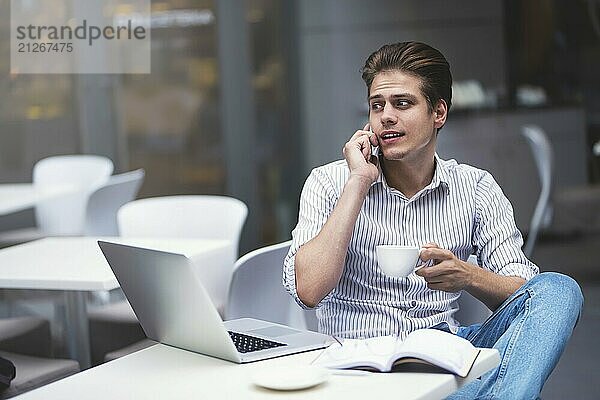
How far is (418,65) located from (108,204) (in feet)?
6.35

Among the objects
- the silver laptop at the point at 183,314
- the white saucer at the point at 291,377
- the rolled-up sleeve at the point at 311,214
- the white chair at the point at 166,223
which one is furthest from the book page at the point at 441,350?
the white chair at the point at 166,223

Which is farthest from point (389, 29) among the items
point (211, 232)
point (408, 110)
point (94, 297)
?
point (408, 110)

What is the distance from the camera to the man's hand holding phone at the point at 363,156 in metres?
2.80

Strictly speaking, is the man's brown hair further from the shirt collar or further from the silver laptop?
the silver laptop

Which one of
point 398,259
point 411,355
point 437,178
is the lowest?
point 411,355

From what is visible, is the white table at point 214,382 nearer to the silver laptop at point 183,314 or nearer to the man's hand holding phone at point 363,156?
the silver laptop at point 183,314

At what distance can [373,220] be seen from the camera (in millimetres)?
2896

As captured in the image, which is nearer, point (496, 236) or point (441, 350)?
point (441, 350)

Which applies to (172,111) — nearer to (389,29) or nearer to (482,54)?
(389,29)

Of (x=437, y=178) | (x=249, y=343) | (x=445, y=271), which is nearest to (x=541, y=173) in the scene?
(x=437, y=178)

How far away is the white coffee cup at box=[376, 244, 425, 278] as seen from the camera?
7.73 ft

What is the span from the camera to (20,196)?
13.7ft

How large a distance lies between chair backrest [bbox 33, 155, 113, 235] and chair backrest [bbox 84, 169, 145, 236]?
0.03 meters

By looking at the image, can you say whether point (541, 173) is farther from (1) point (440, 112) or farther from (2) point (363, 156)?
(2) point (363, 156)
